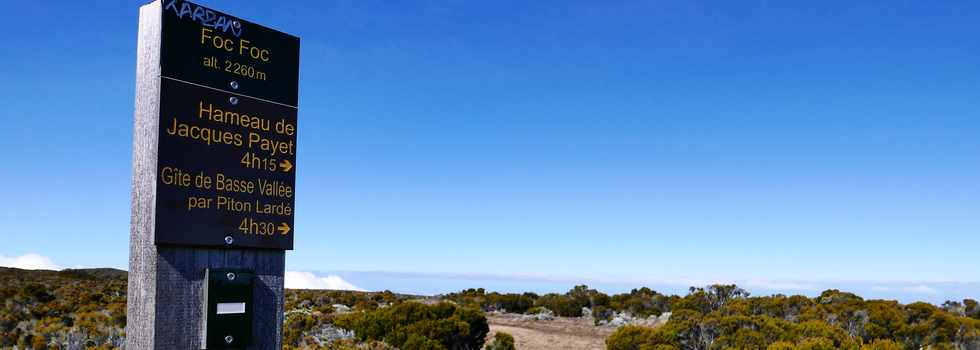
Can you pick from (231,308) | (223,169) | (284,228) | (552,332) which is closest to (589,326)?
(552,332)

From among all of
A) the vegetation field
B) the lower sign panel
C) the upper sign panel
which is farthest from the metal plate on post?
the vegetation field

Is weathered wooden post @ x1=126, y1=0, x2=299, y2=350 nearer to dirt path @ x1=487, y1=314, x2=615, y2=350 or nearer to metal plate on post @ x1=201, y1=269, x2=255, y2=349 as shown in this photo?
metal plate on post @ x1=201, y1=269, x2=255, y2=349

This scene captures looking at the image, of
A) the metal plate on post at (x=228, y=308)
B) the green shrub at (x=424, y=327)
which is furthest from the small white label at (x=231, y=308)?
the green shrub at (x=424, y=327)

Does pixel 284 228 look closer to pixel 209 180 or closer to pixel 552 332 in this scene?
pixel 209 180

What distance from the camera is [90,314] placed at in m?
21.0

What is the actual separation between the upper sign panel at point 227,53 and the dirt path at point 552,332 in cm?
1812

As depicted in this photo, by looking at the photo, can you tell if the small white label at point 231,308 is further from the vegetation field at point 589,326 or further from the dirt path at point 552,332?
the dirt path at point 552,332

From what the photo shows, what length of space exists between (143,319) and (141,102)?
161 centimetres

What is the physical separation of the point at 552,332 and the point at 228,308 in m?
22.2

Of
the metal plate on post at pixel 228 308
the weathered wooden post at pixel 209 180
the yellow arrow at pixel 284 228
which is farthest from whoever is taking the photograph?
the yellow arrow at pixel 284 228

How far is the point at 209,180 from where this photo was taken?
5914 millimetres

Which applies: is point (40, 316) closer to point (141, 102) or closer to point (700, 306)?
point (141, 102)

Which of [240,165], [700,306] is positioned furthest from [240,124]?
[700,306]

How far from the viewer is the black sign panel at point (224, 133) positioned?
574 centimetres
